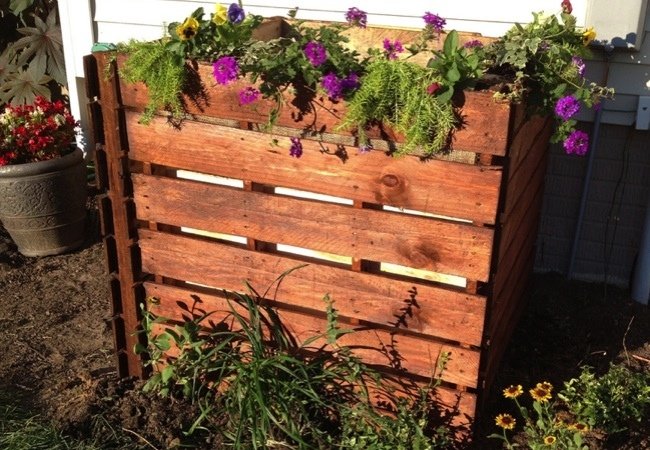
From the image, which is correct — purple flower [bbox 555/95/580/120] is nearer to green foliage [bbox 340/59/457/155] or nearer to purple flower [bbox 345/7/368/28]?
green foliage [bbox 340/59/457/155]

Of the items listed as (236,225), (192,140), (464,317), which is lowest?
(464,317)

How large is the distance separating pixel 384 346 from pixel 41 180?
9.12 feet

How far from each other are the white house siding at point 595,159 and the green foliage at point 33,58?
1.56 meters

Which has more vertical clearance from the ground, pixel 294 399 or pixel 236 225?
pixel 236 225

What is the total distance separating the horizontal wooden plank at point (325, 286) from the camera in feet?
9.77

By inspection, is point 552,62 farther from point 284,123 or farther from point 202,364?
point 202,364

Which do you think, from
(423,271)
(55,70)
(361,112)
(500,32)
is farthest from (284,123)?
(55,70)

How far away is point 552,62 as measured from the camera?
2.93m

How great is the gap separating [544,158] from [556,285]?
953 millimetres

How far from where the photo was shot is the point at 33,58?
596 cm

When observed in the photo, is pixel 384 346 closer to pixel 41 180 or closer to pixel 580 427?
pixel 580 427

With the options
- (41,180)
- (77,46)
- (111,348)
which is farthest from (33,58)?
(111,348)

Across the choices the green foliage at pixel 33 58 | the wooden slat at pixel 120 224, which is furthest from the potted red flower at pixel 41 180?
the wooden slat at pixel 120 224

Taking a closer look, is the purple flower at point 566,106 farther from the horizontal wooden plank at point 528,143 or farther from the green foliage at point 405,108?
the green foliage at point 405,108
